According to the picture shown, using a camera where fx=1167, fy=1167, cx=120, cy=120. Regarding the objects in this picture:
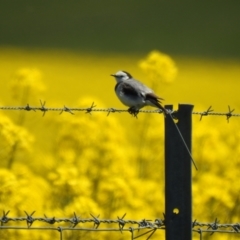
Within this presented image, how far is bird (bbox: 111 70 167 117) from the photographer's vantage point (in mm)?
6859

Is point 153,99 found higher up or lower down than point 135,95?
lower down

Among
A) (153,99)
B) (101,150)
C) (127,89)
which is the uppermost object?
(101,150)

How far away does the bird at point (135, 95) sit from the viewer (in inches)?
270

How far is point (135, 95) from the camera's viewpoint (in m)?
7.17

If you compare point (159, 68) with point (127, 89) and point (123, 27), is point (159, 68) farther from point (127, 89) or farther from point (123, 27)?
point (123, 27)

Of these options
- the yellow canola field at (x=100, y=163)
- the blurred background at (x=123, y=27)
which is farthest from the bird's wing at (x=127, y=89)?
the blurred background at (x=123, y=27)

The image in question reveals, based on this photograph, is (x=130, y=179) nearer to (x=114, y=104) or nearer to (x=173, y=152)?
(x=173, y=152)

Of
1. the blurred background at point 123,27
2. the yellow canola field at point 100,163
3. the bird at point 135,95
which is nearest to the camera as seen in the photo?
the bird at point 135,95

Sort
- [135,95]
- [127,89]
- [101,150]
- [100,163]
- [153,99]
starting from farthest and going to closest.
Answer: [101,150]
[100,163]
[127,89]
[135,95]
[153,99]

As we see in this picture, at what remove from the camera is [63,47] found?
829 inches

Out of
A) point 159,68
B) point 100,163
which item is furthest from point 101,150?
point 159,68

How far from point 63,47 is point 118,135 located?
11355mm


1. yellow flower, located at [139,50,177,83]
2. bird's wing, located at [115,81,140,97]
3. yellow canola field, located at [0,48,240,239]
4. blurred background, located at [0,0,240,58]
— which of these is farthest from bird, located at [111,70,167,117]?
blurred background, located at [0,0,240,58]

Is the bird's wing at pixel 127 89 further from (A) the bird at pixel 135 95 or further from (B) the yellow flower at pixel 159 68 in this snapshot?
(B) the yellow flower at pixel 159 68
